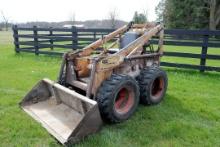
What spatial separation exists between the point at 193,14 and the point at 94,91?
1035 inches

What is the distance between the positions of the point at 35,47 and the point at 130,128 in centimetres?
810

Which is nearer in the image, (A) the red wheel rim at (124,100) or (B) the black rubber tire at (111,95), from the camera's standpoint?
(B) the black rubber tire at (111,95)

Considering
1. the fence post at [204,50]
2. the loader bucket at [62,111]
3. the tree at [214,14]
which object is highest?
the tree at [214,14]

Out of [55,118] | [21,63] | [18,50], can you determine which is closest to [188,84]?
[55,118]

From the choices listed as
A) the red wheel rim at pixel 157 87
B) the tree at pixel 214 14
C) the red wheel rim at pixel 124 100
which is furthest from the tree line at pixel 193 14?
the red wheel rim at pixel 124 100

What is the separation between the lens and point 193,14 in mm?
27141

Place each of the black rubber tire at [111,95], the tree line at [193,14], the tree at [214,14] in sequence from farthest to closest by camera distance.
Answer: the tree line at [193,14] < the tree at [214,14] < the black rubber tire at [111,95]

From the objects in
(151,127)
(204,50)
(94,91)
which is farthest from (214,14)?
(94,91)

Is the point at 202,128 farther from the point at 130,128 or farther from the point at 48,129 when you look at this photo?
the point at 48,129

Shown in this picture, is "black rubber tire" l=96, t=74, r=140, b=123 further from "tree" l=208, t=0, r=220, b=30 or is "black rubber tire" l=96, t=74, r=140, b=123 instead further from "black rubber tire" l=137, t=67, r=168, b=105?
"tree" l=208, t=0, r=220, b=30

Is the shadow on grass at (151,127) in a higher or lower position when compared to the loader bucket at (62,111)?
lower

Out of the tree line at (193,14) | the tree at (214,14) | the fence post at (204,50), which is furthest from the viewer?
the tree line at (193,14)

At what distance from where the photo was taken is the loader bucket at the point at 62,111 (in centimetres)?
291

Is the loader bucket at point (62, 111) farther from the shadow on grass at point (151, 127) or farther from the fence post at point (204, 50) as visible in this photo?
the fence post at point (204, 50)
